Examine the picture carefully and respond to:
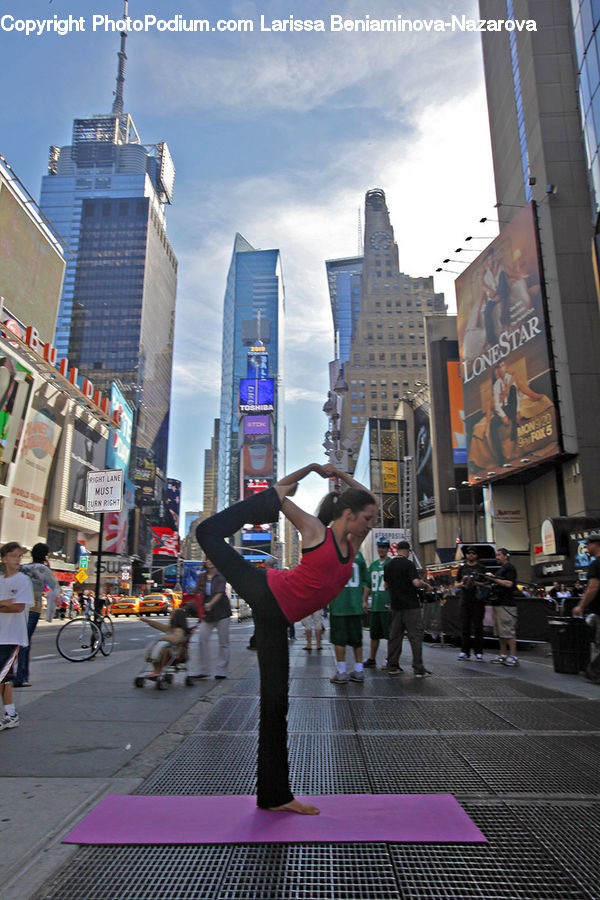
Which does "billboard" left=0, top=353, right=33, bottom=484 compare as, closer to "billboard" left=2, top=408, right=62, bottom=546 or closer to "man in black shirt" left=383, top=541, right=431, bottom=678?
"billboard" left=2, top=408, right=62, bottom=546

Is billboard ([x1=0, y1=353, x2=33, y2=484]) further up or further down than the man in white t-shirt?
further up

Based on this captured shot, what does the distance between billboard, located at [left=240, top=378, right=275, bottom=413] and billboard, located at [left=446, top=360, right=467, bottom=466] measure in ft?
282

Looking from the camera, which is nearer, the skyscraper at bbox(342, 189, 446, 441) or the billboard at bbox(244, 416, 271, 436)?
the skyscraper at bbox(342, 189, 446, 441)

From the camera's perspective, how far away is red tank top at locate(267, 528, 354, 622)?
10.2ft

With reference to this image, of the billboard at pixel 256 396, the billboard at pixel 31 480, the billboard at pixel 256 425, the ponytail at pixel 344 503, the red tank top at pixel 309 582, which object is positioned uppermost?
the billboard at pixel 256 396

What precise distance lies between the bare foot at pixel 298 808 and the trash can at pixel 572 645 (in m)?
6.84

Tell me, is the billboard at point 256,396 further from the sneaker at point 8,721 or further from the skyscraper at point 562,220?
the sneaker at point 8,721

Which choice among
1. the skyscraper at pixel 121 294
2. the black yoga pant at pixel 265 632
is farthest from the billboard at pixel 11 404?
the skyscraper at pixel 121 294

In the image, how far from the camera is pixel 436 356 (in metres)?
61.8

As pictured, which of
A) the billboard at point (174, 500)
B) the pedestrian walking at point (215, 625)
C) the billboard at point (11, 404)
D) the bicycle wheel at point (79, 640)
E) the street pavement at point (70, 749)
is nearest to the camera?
the street pavement at point (70, 749)

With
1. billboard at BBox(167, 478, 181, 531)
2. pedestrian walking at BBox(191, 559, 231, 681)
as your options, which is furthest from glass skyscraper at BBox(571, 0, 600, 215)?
billboard at BBox(167, 478, 181, 531)

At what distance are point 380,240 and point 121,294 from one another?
6922 centimetres

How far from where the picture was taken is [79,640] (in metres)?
10.6

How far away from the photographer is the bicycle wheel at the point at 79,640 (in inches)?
408
